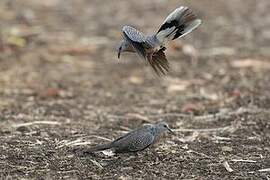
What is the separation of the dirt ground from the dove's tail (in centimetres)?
76

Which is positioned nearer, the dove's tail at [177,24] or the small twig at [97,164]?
the small twig at [97,164]

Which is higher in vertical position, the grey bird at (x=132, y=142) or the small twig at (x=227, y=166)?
the grey bird at (x=132, y=142)

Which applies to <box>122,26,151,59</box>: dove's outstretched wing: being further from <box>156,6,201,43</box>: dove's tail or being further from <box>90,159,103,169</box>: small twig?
<box>90,159,103,169</box>: small twig

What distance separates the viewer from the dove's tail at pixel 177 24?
13.1 feet

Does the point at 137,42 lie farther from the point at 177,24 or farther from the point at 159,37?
the point at 177,24

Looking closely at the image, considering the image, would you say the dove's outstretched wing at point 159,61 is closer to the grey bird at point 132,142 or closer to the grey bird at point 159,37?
the grey bird at point 159,37

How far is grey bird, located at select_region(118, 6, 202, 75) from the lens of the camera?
392 centimetres

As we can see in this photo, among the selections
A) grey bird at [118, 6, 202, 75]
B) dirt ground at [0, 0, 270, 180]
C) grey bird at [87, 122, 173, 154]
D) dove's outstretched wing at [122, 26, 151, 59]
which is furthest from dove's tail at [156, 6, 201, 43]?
dirt ground at [0, 0, 270, 180]

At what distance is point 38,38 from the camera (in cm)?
801

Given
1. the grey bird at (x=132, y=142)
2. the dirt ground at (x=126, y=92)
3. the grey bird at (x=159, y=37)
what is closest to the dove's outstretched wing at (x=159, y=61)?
the grey bird at (x=159, y=37)

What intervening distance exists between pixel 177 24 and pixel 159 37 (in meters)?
0.14

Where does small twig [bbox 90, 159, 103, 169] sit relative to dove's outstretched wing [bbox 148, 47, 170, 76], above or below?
below

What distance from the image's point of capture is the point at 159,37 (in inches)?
158

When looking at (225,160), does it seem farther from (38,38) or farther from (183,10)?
(38,38)
